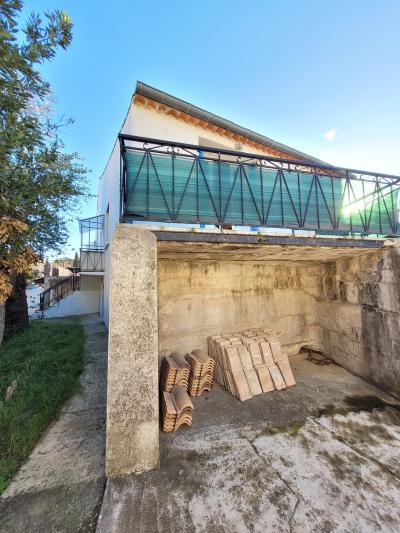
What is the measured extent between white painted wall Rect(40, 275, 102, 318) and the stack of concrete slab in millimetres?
11801

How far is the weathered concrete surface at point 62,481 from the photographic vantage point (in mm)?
2080

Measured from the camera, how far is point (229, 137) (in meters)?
7.50

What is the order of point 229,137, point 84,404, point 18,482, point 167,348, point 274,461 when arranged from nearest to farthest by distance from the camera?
point 18,482 → point 274,461 → point 84,404 → point 167,348 → point 229,137

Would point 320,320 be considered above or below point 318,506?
above

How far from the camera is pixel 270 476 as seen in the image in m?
2.57

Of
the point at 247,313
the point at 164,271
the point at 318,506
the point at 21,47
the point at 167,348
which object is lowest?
the point at 318,506

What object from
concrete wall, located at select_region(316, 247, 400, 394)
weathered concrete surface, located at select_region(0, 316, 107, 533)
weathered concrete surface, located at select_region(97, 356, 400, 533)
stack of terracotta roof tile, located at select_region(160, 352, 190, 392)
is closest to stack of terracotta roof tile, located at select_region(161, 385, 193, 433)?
weathered concrete surface, located at select_region(97, 356, 400, 533)

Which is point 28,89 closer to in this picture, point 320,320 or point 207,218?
point 207,218

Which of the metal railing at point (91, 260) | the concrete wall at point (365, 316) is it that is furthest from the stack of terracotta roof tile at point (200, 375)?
the metal railing at point (91, 260)

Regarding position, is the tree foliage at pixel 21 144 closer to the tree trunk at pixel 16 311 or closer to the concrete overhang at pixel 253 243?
the concrete overhang at pixel 253 243

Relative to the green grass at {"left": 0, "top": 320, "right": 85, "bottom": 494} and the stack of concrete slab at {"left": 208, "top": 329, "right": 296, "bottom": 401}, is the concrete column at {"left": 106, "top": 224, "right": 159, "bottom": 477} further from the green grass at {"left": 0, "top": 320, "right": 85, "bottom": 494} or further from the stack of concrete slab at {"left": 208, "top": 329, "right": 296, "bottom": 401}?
the stack of concrete slab at {"left": 208, "top": 329, "right": 296, "bottom": 401}

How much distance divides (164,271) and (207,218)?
1865 mm

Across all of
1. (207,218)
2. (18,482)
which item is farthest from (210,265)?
(18,482)

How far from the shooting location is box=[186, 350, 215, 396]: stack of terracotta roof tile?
434cm
